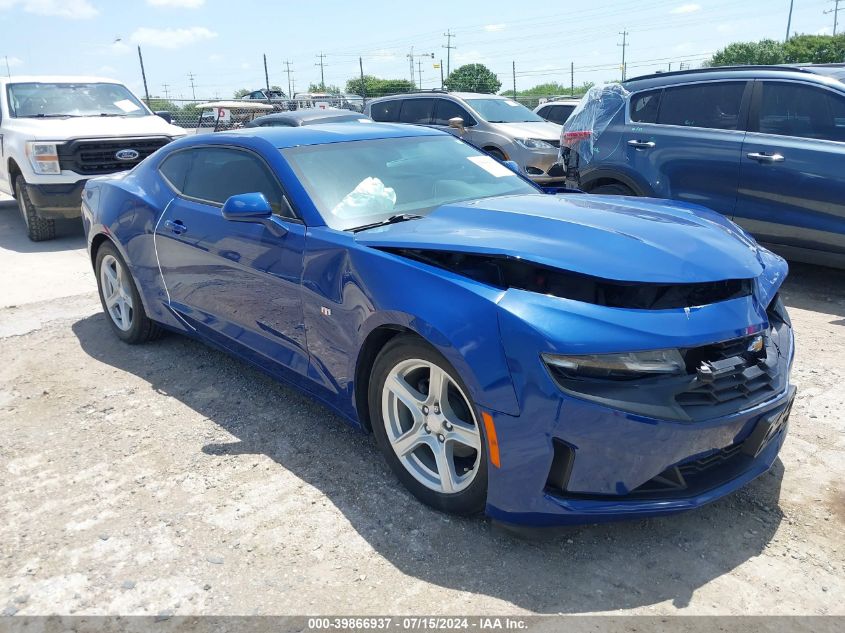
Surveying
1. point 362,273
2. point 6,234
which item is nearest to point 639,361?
point 362,273

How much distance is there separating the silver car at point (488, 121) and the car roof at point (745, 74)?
2989 millimetres

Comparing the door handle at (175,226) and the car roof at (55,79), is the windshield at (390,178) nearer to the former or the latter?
the door handle at (175,226)

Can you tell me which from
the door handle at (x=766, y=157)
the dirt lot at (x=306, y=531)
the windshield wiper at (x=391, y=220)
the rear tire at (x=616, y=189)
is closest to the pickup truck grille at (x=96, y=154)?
the dirt lot at (x=306, y=531)

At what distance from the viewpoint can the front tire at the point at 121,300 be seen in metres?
4.76

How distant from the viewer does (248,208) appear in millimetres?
3279

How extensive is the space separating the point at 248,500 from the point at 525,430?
1367mm

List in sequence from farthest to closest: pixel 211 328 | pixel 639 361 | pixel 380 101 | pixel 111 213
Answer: pixel 380 101, pixel 111 213, pixel 211 328, pixel 639 361

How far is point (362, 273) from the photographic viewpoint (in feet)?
9.53

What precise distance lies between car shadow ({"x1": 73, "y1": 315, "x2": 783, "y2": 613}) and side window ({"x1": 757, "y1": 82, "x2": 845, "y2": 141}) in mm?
3498

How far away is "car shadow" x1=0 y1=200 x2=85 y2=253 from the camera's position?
27.8 ft

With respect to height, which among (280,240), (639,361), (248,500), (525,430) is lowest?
(248,500)

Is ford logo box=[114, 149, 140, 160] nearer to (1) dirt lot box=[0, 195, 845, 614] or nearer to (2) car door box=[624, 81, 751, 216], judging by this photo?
(1) dirt lot box=[0, 195, 845, 614]

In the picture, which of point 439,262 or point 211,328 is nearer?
point 439,262

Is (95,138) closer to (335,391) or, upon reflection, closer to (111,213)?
(111,213)
